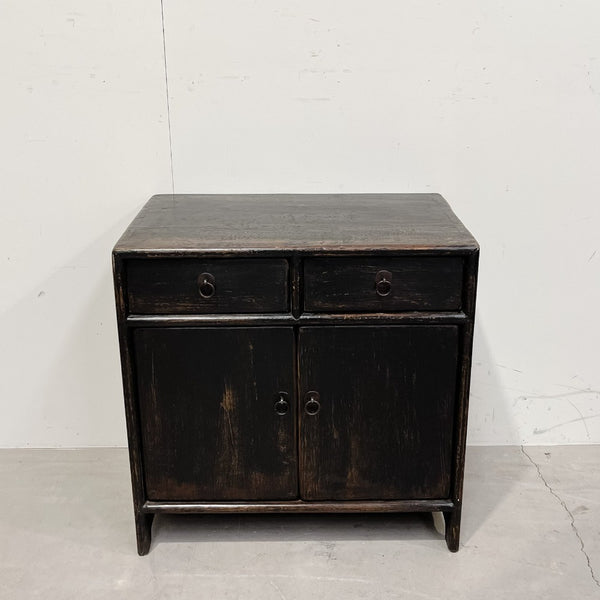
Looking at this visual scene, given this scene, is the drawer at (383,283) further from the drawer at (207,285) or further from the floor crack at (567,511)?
the floor crack at (567,511)

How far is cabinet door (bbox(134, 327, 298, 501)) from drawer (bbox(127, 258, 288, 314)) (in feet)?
0.19

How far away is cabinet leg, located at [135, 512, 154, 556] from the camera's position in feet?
6.83

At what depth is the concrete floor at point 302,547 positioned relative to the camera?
1.98m

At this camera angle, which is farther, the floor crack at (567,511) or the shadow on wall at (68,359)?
the shadow on wall at (68,359)

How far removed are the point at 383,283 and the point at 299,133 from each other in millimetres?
612

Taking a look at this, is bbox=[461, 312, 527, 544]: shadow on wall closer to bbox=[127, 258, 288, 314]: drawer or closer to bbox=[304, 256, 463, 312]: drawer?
bbox=[304, 256, 463, 312]: drawer

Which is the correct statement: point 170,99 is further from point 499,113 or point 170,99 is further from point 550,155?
point 550,155

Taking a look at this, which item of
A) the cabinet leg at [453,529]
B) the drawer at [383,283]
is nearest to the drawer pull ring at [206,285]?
the drawer at [383,283]

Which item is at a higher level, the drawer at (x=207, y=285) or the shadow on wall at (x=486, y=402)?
the drawer at (x=207, y=285)

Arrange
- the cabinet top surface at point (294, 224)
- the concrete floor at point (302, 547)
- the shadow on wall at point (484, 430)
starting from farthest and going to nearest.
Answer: the shadow on wall at point (484, 430)
the concrete floor at point (302, 547)
the cabinet top surface at point (294, 224)

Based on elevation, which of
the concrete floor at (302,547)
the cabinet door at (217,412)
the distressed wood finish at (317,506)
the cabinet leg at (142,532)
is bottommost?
the concrete floor at (302,547)

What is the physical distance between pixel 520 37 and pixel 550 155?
330 mm

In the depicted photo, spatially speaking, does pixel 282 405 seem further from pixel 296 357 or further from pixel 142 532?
pixel 142 532

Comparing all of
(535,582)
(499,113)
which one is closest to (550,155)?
(499,113)
